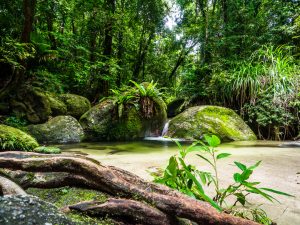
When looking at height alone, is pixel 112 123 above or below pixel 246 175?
above

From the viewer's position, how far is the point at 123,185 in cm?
136

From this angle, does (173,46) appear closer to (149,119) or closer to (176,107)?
(176,107)

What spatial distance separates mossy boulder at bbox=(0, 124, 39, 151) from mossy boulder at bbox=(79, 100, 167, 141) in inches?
120

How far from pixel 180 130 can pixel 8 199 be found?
606 centimetres

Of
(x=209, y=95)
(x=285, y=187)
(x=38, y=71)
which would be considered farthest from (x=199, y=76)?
(x=285, y=187)

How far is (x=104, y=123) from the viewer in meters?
6.79

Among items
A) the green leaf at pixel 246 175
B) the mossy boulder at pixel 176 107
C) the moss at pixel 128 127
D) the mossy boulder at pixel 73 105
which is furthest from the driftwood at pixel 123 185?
the mossy boulder at pixel 176 107

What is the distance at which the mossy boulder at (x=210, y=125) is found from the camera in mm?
6379

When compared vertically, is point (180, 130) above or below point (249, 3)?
below

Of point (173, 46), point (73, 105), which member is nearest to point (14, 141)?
point (73, 105)

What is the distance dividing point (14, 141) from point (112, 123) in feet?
12.1

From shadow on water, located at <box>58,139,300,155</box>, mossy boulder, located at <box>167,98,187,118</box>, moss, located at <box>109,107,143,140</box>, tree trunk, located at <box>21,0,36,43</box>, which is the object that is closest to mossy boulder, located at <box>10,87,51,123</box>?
shadow on water, located at <box>58,139,300,155</box>

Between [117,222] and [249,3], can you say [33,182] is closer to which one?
[117,222]

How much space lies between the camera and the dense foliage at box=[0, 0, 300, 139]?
6602mm
